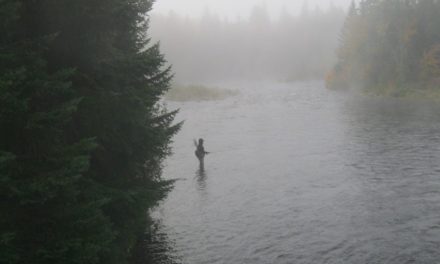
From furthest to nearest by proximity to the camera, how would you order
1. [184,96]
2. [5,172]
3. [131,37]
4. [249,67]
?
[249,67] < [184,96] < [131,37] < [5,172]

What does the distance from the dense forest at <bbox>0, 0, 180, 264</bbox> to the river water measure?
4469 mm

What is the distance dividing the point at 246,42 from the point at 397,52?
99.4 metres

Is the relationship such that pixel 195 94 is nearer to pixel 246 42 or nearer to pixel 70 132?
pixel 70 132

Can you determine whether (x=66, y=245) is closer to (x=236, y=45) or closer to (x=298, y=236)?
(x=298, y=236)

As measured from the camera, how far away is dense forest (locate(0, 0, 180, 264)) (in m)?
8.83

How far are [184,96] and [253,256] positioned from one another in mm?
56851

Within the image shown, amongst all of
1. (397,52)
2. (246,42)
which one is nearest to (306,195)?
(397,52)

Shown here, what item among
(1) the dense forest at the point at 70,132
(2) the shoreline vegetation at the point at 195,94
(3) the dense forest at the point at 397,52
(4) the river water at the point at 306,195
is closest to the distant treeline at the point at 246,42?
(3) the dense forest at the point at 397,52

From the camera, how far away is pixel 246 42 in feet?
551

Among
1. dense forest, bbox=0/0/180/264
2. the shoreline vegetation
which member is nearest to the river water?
dense forest, bbox=0/0/180/264

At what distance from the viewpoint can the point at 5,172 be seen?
8641 millimetres

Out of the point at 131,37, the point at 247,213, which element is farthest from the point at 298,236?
the point at 131,37

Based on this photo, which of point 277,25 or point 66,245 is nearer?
point 66,245

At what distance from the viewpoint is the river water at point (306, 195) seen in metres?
15.9
